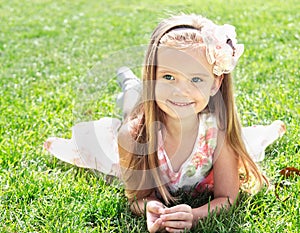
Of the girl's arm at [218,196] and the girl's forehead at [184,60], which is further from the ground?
the girl's forehead at [184,60]

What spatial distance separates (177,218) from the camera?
7.11ft

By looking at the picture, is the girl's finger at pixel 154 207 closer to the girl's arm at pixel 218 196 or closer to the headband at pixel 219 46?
the girl's arm at pixel 218 196

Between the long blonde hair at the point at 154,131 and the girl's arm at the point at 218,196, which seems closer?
the girl's arm at the point at 218,196

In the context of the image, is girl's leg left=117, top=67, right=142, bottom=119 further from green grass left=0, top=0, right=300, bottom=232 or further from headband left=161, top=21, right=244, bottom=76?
headband left=161, top=21, right=244, bottom=76

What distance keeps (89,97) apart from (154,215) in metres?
1.68

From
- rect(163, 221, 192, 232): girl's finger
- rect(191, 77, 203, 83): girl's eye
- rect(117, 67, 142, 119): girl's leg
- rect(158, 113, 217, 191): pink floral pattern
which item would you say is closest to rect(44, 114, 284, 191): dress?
rect(158, 113, 217, 191): pink floral pattern

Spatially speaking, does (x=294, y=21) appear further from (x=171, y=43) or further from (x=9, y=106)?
(x=171, y=43)

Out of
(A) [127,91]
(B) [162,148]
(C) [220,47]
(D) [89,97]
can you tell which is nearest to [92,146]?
(A) [127,91]

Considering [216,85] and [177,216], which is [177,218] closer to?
[177,216]

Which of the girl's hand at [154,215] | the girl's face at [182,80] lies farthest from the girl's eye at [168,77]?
the girl's hand at [154,215]

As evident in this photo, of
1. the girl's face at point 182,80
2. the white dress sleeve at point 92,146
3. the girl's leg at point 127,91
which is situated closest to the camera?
the girl's face at point 182,80

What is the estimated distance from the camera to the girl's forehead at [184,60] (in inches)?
88.4

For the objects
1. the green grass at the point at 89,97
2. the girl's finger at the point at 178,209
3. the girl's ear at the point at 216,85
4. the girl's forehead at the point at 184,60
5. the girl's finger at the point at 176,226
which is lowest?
the green grass at the point at 89,97

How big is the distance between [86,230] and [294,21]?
430 cm
